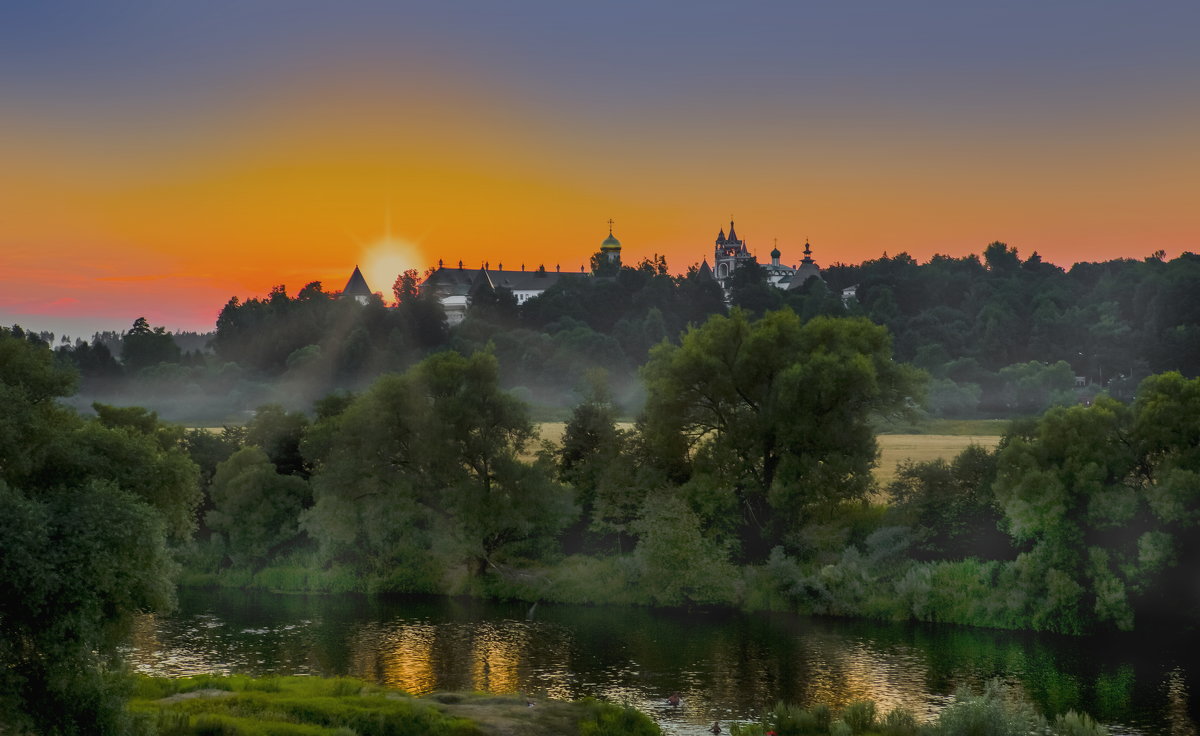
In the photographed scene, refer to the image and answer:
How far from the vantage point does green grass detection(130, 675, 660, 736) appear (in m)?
29.6

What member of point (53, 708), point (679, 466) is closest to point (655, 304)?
point (679, 466)

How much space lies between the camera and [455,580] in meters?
60.1

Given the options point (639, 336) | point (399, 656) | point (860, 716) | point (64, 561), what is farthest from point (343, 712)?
point (639, 336)

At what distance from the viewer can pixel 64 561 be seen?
24.1 meters

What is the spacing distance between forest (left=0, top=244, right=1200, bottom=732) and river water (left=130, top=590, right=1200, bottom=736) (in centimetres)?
261

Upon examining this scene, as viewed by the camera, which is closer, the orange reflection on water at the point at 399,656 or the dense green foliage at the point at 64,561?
the dense green foliage at the point at 64,561

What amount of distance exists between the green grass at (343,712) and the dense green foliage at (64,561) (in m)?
3.07

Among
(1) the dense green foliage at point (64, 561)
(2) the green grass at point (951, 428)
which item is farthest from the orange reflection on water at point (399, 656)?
(2) the green grass at point (951, 428)

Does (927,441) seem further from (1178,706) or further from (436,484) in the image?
(1178,706)

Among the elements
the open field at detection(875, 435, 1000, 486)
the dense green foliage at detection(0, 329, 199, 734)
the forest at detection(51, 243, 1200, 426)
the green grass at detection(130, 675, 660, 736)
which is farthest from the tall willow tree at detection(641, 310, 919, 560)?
the forest at detection(51, 243, 1200, 426)

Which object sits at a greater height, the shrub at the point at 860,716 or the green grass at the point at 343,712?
the green grass at the point at 343,712

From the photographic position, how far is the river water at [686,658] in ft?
126

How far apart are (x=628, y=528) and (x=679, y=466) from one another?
4.65 meters

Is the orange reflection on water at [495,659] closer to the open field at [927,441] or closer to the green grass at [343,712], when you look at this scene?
the green grass at [343,712]
